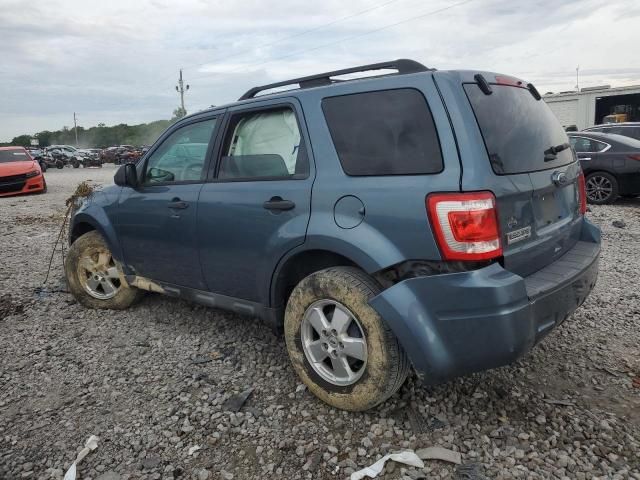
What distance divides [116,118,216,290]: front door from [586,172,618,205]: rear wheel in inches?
343

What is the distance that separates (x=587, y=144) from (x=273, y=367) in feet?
29.6

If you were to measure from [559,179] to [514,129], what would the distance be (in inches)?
18.1

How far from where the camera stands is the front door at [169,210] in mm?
3590

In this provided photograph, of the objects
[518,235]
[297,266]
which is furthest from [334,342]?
[518,235]

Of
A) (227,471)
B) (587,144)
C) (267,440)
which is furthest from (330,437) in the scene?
(587,144)

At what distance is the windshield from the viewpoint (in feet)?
→ 50.4

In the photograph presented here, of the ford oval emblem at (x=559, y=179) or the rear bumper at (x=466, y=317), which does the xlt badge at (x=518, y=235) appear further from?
the ford oval emblem at (x=559, y=179)

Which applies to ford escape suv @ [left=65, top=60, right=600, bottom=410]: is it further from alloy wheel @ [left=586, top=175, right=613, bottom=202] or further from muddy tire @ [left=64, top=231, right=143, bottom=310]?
alloy wheel @ [left=586, top=175, right=613, bottom=202]

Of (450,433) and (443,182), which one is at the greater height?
(443,182)

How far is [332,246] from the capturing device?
269 centimetres

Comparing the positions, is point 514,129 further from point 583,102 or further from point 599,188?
point 583,102

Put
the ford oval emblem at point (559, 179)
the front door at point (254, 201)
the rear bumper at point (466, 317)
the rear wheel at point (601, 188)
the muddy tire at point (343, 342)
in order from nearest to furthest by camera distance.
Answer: the rear bumper at point (466, 317) < the muddy tire at point (343, 342) < the ford oval emblem at point (559, 179) < the front door at point (254, 201) < the rear wheel at point (601, 188)

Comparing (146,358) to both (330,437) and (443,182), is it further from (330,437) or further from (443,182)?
(443,182)

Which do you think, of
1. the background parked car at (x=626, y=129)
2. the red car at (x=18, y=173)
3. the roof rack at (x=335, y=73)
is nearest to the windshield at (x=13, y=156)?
the red car at (x=18, y=173)
